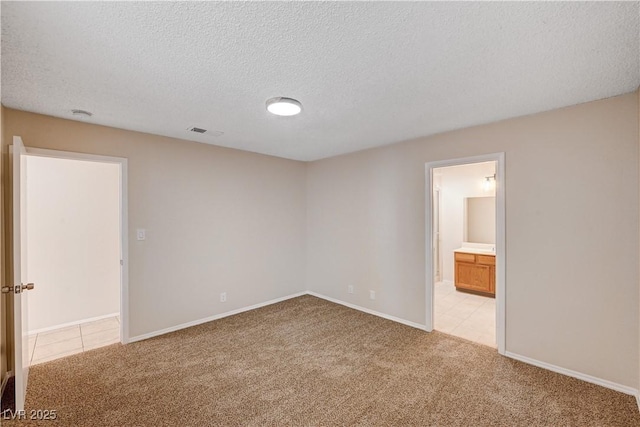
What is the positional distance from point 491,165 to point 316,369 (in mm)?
4377

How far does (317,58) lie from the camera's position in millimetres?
1722

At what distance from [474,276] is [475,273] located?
58 mm

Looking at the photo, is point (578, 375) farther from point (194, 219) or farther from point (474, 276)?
point (194, 219)

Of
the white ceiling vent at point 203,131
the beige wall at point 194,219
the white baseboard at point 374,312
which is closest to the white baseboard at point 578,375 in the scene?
the white baseboard at point 374,312

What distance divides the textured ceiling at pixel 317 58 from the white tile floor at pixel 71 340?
8.11 feet

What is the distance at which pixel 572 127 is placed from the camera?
250 cm

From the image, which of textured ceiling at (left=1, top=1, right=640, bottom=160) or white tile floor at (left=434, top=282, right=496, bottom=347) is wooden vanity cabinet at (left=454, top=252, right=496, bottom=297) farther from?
textured ceiling at (left=1, top=1, right=640, bottom=160)

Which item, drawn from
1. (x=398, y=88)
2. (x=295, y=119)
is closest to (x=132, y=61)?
(x=295, y=119)

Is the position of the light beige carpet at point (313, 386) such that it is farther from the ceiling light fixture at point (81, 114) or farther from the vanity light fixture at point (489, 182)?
the vanity light fixture at point (489, 182)

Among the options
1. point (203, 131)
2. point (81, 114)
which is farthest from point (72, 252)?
point (203, 131)

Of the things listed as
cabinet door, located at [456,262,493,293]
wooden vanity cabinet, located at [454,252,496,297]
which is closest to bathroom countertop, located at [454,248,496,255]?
wooden vanity cabinet, located at [454,252,496,297]

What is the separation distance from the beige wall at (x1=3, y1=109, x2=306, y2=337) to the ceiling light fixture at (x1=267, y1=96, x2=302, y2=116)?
181cm

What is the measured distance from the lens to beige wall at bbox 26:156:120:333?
12.0 ft

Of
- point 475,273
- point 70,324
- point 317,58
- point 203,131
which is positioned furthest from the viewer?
point 475,273
